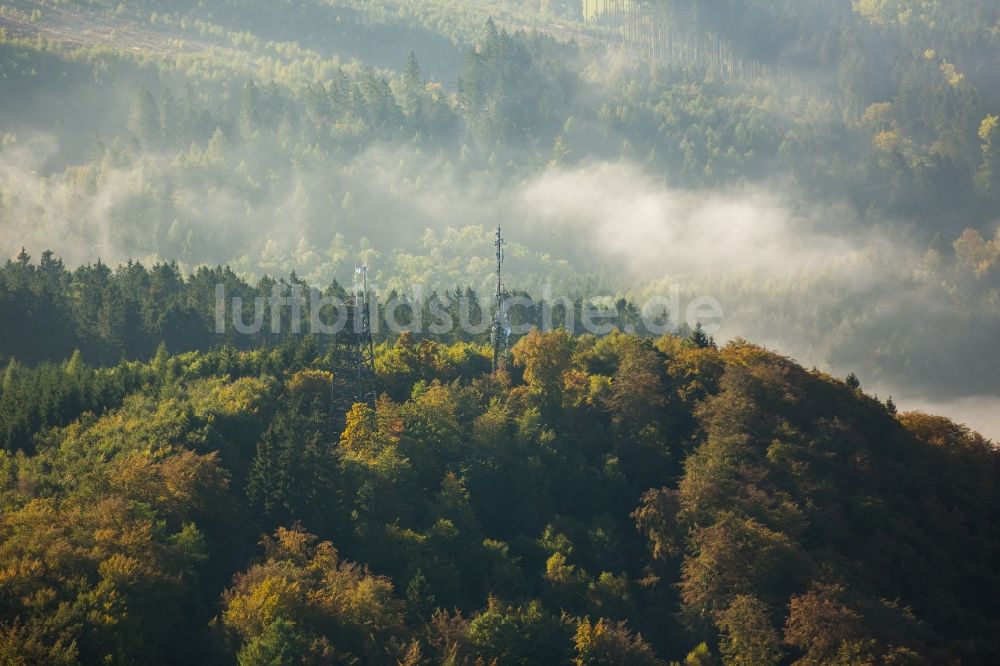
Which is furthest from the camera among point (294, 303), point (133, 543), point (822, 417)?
point (294, 303)

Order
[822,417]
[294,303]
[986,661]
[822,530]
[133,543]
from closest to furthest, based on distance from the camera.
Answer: [133,543] → [986,661] → [822,530] → [822,417] → [294,303]

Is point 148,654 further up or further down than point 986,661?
further up

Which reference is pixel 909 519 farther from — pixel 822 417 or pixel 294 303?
pixel 294 303

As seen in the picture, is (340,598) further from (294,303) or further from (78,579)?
(294,303)

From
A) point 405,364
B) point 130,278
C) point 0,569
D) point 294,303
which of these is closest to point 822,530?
point 405,364

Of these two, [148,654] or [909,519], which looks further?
[909,519]

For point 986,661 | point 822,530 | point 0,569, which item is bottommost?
point 986,661
